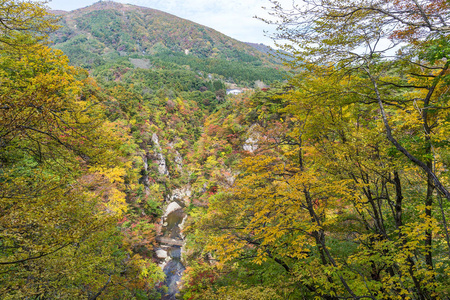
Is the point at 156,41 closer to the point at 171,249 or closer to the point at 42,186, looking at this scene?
the point at 171,249

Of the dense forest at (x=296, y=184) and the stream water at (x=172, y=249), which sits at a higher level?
the dense forest at (x=296, y=184)

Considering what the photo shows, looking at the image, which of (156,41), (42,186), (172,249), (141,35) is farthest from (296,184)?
(141,35)

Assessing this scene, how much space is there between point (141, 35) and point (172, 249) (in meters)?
143

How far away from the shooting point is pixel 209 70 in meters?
80.1

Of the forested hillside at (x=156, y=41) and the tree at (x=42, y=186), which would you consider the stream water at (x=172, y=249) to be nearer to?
the tree at (x=42, y=186)

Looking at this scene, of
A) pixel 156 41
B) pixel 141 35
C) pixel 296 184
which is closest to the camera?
pixel 296 184

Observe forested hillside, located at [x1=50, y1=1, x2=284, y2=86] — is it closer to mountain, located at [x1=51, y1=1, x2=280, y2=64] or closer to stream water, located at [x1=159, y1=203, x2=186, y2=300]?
mountain, located at [x1=51, y1=1, x2=280, y2=64]

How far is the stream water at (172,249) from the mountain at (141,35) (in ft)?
321

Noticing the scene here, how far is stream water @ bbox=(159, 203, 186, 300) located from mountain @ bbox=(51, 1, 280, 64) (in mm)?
97842

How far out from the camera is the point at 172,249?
1970 cm

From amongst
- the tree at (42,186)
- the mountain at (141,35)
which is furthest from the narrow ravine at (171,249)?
the mountain at (141,35)

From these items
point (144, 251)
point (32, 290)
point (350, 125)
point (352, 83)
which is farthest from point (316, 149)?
point (144, 251)

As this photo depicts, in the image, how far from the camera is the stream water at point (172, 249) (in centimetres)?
1575

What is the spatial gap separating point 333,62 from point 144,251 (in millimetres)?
16970
